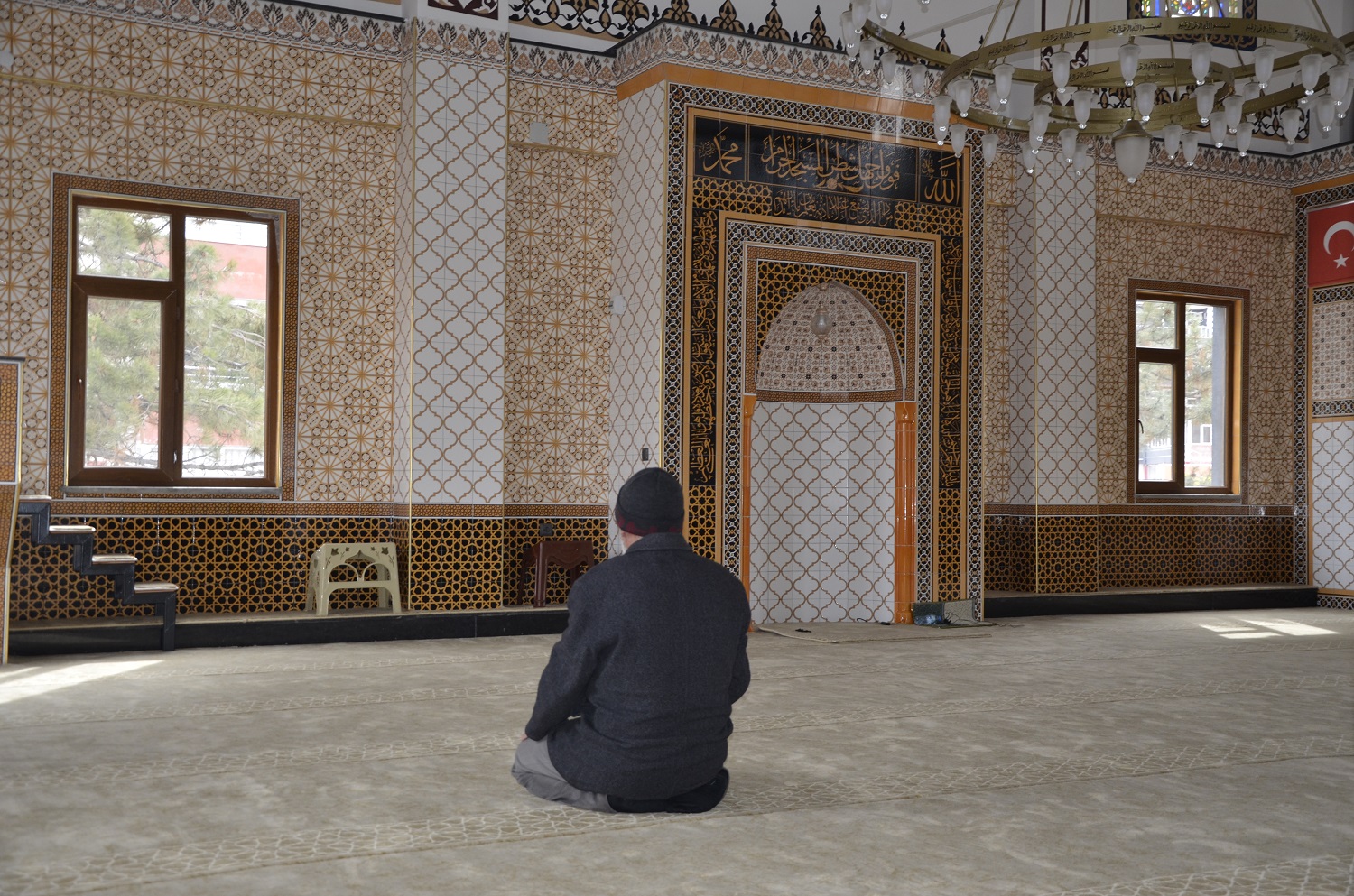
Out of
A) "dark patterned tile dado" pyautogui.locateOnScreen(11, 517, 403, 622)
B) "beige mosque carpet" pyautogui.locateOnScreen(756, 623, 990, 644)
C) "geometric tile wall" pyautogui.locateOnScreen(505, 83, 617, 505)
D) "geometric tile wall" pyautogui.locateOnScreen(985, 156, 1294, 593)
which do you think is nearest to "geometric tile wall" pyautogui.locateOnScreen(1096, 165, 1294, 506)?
"geometric tile wall" pyautogui.locateOnScreen(985, 156, 1294, 593)

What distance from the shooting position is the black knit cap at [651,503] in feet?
10.3

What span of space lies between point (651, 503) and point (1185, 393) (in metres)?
8.33

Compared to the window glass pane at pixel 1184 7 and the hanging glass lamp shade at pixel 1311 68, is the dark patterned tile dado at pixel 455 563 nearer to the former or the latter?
the hanging glass lamp shade at pixel 1311 68

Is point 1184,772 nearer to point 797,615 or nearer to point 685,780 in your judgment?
point 685,780

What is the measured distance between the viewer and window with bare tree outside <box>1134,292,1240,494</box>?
1010 centimetres

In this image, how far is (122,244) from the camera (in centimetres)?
702

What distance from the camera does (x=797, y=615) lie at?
8.68 metres

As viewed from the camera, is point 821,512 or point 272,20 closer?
point 272,20

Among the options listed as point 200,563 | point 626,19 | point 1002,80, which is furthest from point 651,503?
point 626,19

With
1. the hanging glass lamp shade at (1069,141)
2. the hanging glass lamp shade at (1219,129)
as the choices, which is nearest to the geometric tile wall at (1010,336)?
the hanging glass lamp shade at (1069,141)

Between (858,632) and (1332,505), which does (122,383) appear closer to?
(858,632)

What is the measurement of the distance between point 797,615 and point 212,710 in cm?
473

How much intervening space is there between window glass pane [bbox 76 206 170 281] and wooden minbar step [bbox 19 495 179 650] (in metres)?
1.37

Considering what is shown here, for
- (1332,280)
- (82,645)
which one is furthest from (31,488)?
(1332,280)
